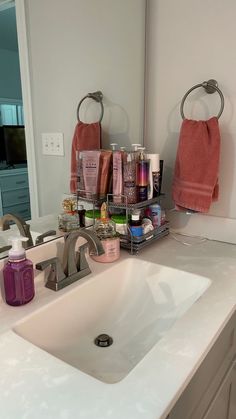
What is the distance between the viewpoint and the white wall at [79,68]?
1032 mm

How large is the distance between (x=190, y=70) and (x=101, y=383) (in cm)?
116

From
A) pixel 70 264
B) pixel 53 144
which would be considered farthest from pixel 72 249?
pixel 53 144

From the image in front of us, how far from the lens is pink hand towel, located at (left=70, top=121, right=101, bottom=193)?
122 centimetres

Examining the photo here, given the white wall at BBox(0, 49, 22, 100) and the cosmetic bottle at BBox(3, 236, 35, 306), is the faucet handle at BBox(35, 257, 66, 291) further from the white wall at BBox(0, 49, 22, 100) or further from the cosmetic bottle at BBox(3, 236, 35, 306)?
the white wall at BBox(0, 49, 22, 100)

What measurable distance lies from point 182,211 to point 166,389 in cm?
85

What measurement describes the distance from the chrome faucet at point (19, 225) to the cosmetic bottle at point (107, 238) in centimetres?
24

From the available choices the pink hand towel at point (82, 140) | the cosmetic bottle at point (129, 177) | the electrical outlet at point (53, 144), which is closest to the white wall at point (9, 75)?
the electrical outlet at point (53, 144)

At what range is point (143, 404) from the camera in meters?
0.54

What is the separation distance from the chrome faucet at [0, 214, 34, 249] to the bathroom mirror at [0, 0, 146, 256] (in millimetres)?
47

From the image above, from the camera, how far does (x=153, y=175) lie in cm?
127

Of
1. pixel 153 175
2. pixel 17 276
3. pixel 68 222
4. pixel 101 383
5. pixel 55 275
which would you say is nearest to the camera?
pixel 101 383

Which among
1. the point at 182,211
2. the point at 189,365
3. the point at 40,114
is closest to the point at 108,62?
the point at 40,114

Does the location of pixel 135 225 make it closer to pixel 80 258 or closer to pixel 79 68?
pixel 80 258

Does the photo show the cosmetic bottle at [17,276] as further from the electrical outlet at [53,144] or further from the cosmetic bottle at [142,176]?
the cosmetic bottle at [142,176]
